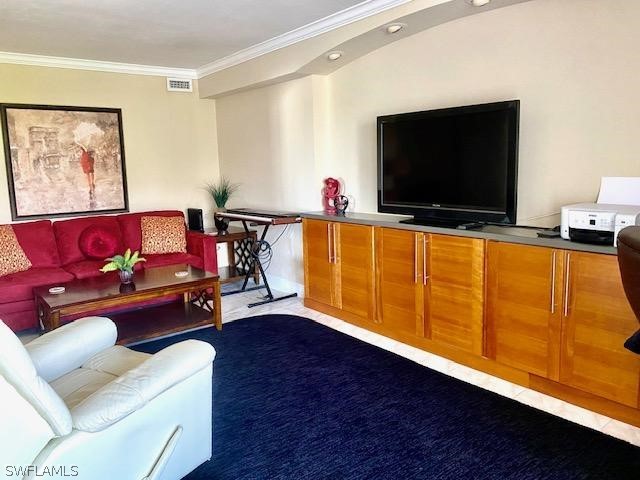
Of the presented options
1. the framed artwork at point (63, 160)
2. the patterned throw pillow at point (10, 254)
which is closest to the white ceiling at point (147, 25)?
the framed artwork at point (63, 160)

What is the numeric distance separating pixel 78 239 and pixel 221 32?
236cm

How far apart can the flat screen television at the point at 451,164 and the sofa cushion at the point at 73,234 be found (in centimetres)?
276

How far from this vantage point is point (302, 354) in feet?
11.1

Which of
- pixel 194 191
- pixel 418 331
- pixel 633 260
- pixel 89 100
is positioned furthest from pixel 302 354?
pixel 89 100

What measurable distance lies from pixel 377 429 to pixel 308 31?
3.07 meters

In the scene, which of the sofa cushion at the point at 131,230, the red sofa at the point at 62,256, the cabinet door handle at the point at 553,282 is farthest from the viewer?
the sofa cushion at the point at 131,230

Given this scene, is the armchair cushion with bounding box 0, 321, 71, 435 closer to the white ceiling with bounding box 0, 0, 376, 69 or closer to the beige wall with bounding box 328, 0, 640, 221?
the white ceiling with bounding box 0, 0, 376, 69

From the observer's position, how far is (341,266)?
4.02 m

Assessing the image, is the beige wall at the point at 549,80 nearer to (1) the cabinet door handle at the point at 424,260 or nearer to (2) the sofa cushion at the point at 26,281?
(1) the cabinet door handle at the point at 424,260

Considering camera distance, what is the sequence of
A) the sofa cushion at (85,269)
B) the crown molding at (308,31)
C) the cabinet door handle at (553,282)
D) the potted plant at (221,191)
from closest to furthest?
the cabinet door handle at (553,282) → the crown molding at (308,31) → the sofa cushion at (85,269) → the potted plant at (221,191)

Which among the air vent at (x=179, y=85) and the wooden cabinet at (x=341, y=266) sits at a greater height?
the air vent at (x=179, y=85)

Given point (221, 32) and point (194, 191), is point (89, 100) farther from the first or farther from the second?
point (221, 32)

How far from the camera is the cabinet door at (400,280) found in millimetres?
3361

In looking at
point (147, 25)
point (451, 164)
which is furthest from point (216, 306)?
point (147, 25)
